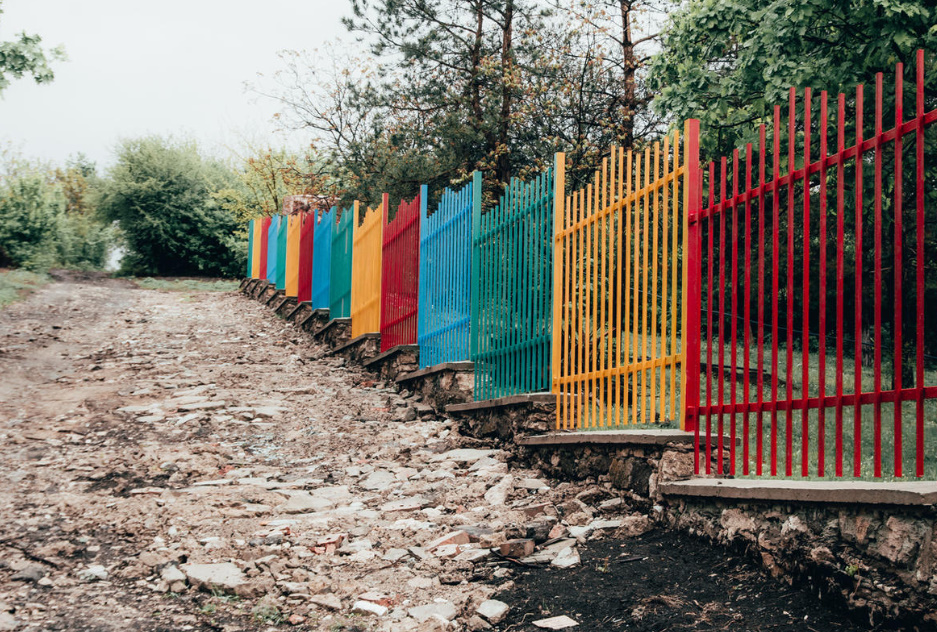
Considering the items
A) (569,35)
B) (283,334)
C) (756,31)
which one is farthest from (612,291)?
(569,35)

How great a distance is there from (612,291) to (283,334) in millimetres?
9210

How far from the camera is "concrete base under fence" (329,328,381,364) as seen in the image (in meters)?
10.3

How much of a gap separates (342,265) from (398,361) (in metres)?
3.12

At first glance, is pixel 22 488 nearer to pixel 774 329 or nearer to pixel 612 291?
pixel 612 291

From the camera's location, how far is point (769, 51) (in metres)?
8.95

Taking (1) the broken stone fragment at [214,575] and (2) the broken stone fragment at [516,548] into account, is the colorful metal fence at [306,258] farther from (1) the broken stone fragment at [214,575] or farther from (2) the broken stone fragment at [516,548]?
(2) the broken stone fragment at [516,548]

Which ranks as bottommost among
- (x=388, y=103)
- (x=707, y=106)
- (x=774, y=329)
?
(x=774, y=329)

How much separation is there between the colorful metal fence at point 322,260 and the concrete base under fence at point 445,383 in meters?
4.32

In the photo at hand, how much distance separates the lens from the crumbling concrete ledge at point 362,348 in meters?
10.3

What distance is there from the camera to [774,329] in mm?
3664

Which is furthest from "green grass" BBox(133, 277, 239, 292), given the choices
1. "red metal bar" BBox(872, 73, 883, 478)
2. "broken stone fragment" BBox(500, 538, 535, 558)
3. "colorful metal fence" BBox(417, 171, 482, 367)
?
"red metal bar" BBox(872, 73, 883, 478)

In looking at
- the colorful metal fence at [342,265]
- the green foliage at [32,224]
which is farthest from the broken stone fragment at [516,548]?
the green foliage at [32,224]

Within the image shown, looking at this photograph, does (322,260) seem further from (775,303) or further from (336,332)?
(775,303)

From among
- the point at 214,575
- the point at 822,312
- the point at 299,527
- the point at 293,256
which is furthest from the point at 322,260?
the point at 822,312
